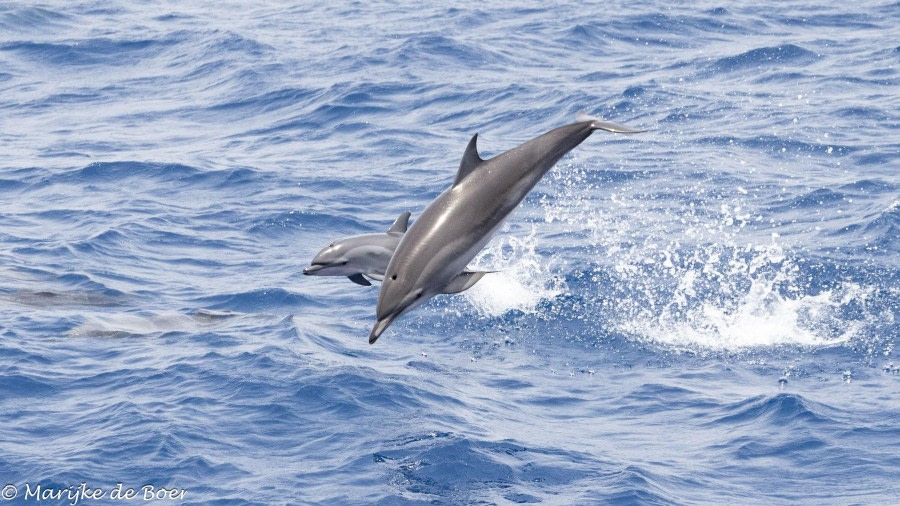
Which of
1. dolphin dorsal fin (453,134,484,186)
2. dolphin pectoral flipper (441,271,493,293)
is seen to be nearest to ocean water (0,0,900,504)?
dolphin pectoral flipper (441,271,493,293)

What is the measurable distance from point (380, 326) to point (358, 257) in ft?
10.6

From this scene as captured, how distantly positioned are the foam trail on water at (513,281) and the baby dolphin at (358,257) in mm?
5249

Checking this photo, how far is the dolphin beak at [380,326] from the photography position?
7.55m

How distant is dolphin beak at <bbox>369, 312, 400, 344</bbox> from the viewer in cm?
755

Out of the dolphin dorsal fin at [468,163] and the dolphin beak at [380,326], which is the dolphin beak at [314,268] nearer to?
the dolphin dorsal fin at [468,163]

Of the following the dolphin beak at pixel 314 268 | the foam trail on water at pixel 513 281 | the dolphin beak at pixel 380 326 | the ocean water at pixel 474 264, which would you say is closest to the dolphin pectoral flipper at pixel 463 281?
the dolphin beak at pixel 380 326

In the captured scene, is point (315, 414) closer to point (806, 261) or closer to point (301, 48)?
point (806, 261)

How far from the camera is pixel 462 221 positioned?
7945mm

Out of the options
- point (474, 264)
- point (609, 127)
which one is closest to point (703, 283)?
point (474, 264)

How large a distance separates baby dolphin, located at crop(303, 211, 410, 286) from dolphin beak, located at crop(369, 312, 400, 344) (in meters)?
2.78

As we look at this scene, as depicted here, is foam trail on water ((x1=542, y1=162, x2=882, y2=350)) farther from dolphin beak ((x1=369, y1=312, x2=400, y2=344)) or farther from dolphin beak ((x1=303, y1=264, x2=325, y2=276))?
dolphin beak ((x1=369, y1=312, x2=400, y2=344))

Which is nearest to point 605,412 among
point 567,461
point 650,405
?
point 650,405

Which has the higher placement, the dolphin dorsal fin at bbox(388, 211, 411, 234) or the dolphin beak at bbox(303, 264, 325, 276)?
the dolphin dorsal fin at bbox(388, 211, 411, 234)

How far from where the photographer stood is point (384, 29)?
109 ft
